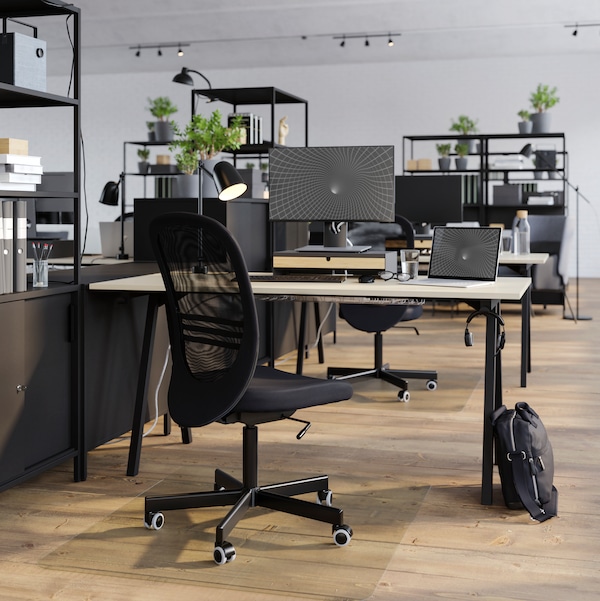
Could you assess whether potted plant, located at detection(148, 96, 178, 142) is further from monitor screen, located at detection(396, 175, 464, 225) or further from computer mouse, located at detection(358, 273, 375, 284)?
computer mouse, located at detection(358, 273, 375, 284)

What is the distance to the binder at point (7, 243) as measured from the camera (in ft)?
9.20

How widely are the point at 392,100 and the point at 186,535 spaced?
34.9 ft

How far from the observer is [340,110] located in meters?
12.7

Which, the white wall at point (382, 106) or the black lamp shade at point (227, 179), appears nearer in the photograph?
the black lamp shade at point (227, 179)

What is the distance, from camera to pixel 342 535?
8.21 ft

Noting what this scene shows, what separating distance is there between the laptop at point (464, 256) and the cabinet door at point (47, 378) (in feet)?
4.23

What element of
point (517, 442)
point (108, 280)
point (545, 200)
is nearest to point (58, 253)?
point (108, 280)

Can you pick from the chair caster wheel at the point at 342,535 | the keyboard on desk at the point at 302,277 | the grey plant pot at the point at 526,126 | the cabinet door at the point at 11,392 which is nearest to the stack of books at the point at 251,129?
the keyboard on desk at the point at 302,277

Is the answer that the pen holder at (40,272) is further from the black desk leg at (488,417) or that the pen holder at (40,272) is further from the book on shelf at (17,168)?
the black desk leg at (488,417)

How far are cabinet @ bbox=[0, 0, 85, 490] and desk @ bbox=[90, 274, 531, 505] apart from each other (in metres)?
0.20

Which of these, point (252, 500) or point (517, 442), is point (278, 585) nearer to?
point (252, 500)

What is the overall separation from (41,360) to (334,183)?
1492 millimetres

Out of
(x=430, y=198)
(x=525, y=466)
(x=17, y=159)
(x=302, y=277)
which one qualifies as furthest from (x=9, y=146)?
(x=430, y=198)

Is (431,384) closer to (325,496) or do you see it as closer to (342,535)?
(325,496)
